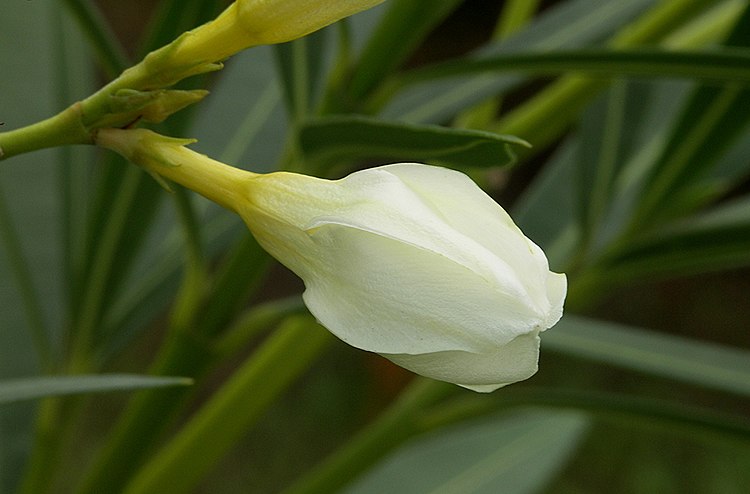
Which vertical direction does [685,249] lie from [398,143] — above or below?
below

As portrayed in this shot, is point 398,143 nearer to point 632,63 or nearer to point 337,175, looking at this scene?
point 632,63

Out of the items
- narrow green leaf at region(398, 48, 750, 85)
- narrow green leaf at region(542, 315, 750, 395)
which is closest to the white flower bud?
narrow green leaf at region(398, 48, 750, 85)

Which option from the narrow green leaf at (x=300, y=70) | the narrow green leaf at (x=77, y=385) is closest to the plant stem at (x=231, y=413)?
the narrow green leaf at (x=300, y=70)

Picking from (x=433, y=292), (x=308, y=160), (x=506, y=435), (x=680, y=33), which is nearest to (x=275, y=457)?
(x=506, y=435)

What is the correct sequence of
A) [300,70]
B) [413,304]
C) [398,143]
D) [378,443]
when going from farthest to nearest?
[378,443], [300,70], [398,143], [413,304]

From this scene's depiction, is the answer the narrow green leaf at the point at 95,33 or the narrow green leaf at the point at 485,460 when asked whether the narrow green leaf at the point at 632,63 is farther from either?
the narrow green leaf at the point at 485,460

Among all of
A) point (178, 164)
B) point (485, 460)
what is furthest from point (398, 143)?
point (485, 460)
